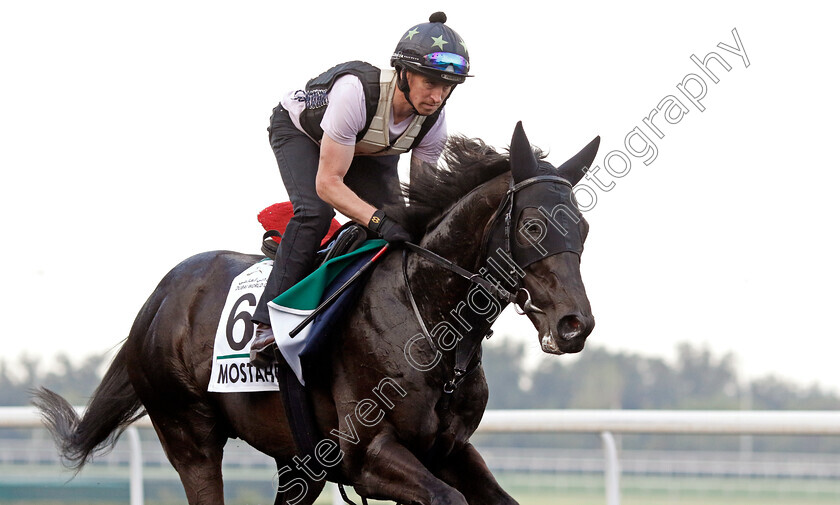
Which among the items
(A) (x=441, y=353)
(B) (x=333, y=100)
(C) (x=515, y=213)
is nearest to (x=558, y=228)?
(C) (x=515, y=213)

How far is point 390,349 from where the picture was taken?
4.09m

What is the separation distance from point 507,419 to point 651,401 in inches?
1270

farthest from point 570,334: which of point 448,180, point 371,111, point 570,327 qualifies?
point 371,111

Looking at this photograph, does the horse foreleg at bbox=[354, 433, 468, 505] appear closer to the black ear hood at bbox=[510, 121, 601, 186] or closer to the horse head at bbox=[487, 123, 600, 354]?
the horse head at bbox=[487, 123, 600, 354]

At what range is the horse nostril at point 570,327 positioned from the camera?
139 inches

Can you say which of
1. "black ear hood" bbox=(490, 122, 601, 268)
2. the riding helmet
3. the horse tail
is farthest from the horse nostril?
the horse tail

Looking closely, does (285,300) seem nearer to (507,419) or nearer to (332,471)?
(332,471)

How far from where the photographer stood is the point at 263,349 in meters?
4.36

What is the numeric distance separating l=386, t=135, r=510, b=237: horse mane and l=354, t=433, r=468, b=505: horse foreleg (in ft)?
2.87

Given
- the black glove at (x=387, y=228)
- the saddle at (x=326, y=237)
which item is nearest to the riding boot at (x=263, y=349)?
the saddle at (x=326, y=237)

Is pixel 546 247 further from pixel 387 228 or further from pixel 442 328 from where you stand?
pixel 387 228

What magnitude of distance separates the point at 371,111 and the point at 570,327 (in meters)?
1.31

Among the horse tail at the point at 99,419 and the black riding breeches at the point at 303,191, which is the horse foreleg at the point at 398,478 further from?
the horse tail at the point at 99,419

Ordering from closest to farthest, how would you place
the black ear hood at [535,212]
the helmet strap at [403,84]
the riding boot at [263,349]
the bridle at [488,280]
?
the black ear hood at [535,212]
the bridle at [488,280]
the helmet strap at [403,84]
the riding boot at [263,349]
